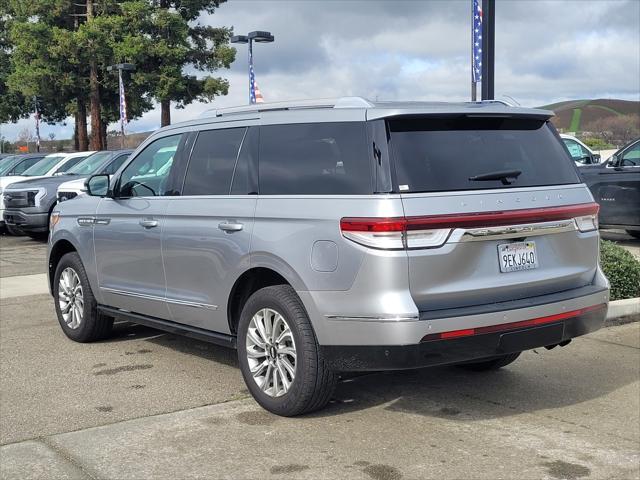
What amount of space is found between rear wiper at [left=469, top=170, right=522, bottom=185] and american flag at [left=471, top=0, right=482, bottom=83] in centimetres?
492

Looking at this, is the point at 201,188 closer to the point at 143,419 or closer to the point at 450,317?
the point at 143,419

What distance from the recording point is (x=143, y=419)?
16.7ft

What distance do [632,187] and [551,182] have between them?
8.54 meters

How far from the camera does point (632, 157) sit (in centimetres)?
1331

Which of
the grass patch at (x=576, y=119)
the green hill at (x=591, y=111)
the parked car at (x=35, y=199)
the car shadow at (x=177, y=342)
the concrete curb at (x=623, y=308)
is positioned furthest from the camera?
the green hill at (x=591, y=111)

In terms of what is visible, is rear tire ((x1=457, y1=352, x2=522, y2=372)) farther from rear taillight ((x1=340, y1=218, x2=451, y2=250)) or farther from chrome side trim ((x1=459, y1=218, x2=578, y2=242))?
rear taillight ((x1=340, y1=218, x2=451, y2=250))

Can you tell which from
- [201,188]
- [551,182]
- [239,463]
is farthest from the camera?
[201,188]

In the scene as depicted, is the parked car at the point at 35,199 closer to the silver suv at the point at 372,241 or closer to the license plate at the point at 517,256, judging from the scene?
the silver suv at the point at 372,241

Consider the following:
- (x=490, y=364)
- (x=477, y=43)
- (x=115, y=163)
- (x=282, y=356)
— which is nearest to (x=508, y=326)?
(x=282, y=356)

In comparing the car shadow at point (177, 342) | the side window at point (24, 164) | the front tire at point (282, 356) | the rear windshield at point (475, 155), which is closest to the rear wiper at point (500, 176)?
the rear windshield at point (475, 155)

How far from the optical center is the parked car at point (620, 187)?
1290 centimetres

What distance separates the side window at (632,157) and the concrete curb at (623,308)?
5.64 m

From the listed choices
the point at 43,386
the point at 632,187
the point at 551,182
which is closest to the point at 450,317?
the point at 551,182

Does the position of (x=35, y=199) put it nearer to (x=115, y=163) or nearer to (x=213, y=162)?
(x=115, y=163)
